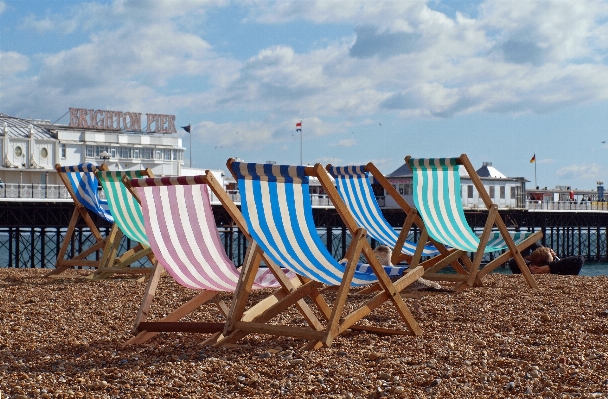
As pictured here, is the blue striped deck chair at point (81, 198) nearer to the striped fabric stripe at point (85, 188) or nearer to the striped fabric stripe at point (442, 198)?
the striped fabric stripe at point (85, 188)

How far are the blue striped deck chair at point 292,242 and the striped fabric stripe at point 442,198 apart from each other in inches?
114

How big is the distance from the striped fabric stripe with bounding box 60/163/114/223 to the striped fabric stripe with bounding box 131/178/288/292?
14.6 feet

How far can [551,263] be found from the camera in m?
9.41

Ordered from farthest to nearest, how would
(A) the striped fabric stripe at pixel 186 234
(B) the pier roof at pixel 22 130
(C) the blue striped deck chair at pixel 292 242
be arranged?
(B) the pier roof at pixel 22 130 < (A) the striped fabric stripe at pixel 186 234 < (C) the blue striped deck chair at pixel 292 242

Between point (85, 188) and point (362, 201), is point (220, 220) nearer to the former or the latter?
point (85, 188)

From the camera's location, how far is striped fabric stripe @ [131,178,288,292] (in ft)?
14.7

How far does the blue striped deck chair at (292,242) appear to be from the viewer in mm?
4105

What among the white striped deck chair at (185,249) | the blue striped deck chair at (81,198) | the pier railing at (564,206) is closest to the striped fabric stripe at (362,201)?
the blue striped deck chair at (81,198)

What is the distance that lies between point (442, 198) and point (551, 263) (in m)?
2.74

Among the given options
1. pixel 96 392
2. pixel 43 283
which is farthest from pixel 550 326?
pixel 43 283

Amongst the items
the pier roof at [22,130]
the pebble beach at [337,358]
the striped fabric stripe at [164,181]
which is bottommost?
the pebble beach at [337,358]

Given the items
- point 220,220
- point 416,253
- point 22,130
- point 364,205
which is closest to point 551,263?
point 416,253

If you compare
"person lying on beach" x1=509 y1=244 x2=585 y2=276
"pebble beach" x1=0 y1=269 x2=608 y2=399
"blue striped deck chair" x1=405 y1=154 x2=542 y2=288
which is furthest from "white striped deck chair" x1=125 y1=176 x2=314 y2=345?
"person lying on beach" x1=509 y1=244 x2=585 y2=276

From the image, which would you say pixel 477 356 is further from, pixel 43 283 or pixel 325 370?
pixel 43 283
